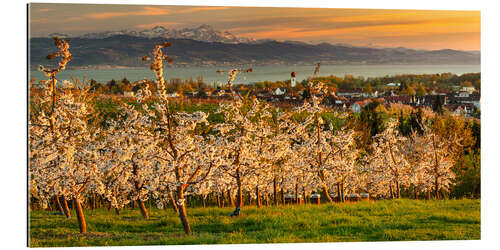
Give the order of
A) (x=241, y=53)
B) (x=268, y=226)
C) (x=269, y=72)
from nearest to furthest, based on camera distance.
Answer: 1. (x=268, y=226)
2. (x=269, y=72)
3. (x=241, y=53)

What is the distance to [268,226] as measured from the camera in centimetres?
1120

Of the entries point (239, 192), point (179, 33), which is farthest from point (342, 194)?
point (179, 33)

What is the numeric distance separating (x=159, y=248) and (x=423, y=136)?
653 centimetres

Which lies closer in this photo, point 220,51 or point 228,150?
point 228,150

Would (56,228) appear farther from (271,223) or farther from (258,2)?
(258,2)

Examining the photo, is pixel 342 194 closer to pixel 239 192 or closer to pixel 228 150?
pixel 239 192

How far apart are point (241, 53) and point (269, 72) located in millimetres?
768

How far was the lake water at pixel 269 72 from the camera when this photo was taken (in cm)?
1134

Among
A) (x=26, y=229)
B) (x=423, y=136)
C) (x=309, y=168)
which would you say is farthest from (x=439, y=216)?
(x=26, y=229)

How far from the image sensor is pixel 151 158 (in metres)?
10.4

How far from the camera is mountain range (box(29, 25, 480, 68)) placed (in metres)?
11.5

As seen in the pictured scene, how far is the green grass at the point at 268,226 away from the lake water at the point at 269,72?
2811mm

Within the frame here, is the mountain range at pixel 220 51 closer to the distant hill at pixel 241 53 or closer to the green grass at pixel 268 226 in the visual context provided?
the distant hill at pixel 241 53

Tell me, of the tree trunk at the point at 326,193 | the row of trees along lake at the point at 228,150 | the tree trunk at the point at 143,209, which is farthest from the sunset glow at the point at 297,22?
the tree trunk at the point at 143,209
